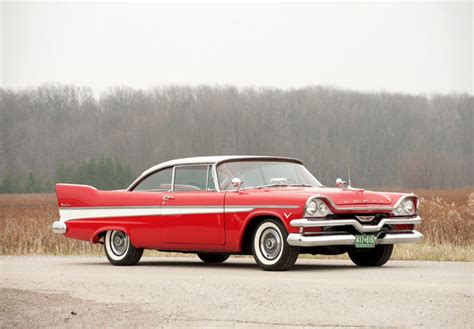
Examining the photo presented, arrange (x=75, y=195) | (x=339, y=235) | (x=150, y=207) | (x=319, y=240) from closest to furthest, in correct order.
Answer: (x=319, y=240) < (x=339, y=235) < (x=150, y=207) < (x=75, y=195)

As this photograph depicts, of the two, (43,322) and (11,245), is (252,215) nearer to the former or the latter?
(43,322)

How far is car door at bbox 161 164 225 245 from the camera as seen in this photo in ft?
40.3

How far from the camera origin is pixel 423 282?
400 inches

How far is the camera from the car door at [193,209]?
1228 cm

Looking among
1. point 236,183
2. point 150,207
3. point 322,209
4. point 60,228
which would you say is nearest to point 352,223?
point 322,209

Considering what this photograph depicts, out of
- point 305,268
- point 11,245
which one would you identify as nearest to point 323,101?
point 11,245

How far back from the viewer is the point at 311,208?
1122 cm

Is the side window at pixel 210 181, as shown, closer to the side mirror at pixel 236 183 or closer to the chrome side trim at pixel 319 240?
the side mirror at pixel 236 183

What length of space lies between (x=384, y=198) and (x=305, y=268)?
4.79ft

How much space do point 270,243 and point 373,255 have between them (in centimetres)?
195

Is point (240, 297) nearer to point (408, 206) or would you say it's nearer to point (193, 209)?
point (193, 209)

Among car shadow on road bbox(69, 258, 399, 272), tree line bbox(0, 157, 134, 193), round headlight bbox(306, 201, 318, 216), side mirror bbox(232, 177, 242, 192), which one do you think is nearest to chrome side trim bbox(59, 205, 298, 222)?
round headlight bbox(306, 201, 318, 216)

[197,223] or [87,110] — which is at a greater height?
[87,110]

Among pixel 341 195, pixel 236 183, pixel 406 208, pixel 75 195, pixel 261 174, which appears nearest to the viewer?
pixel 341 195
